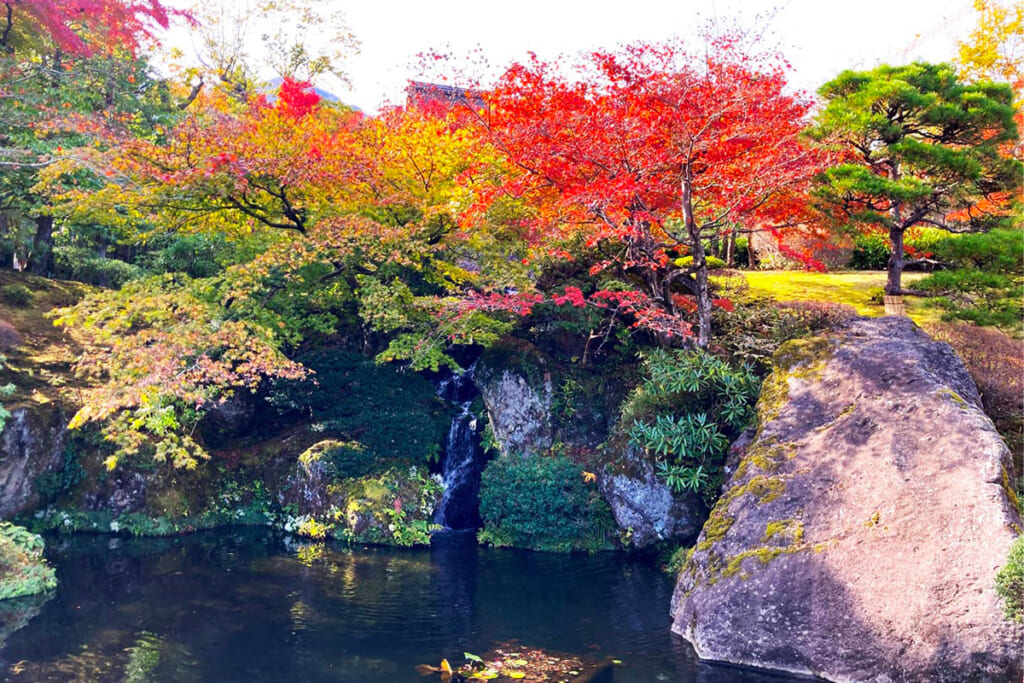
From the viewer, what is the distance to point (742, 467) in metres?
11.4

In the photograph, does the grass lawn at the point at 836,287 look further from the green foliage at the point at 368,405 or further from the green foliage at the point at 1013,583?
the green foliage at the point at 1013,583

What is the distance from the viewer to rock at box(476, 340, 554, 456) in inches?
626

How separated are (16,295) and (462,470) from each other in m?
12.3

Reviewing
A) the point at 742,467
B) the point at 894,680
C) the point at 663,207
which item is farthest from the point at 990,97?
the point at 894,680

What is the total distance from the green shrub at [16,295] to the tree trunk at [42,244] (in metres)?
2.68

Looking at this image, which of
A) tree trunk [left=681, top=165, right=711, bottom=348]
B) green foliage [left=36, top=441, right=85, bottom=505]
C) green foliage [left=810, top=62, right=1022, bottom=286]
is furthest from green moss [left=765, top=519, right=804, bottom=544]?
green foliage [left=36, top=441, right=85, bottom=505]

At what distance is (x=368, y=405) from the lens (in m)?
16.2

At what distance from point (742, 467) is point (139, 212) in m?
14.0

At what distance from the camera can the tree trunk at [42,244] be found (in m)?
20.5

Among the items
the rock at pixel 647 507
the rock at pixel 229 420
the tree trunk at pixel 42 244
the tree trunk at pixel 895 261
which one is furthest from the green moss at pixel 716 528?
the tree trunk at pixel 42 244

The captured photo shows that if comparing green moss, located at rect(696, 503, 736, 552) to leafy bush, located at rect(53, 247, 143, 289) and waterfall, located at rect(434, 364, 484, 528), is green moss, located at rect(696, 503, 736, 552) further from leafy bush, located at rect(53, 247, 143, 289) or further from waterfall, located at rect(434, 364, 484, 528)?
leafy bush, located at rect(53, 247, 143, 289)

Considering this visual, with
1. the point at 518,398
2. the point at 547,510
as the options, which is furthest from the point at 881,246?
the point at 547,510

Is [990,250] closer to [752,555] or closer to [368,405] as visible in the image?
[752,555]

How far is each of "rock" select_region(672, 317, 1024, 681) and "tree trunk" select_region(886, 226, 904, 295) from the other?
4917mm
